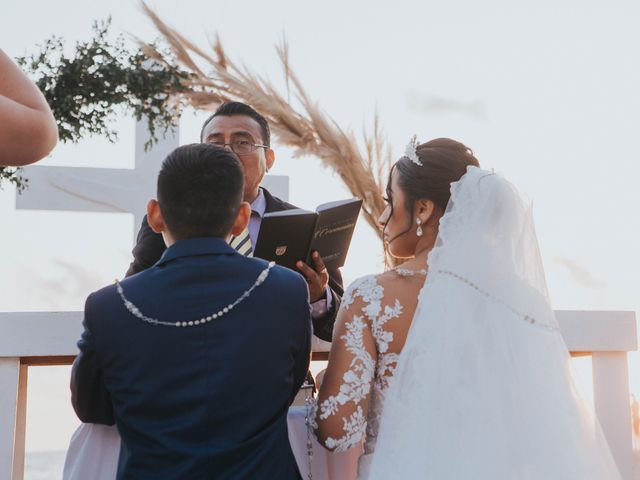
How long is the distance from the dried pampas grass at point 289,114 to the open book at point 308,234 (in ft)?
1.53

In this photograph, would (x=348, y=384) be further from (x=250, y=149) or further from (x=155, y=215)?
(x=250, y=149)

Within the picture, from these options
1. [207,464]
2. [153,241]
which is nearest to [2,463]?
[153,241]

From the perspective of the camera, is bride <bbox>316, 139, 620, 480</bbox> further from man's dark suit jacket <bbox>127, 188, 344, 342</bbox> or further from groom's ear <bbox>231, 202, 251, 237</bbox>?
man's dark suit jacket <bbox>127, 188, 344, 342</bbox>

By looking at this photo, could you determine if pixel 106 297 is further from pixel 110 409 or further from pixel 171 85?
pixel 171 85

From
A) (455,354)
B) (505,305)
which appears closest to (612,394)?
(505,305)

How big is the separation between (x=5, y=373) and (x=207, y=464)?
5.75 feet

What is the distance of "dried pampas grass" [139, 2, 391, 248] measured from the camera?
162 inches

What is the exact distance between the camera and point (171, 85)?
4.95m

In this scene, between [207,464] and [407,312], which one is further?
[407,312]

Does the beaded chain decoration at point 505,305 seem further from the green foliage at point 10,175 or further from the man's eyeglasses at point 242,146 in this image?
the green foliage at point 10,175

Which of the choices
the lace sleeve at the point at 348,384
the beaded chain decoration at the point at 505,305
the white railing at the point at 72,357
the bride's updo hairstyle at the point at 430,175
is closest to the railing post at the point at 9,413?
the white railing at the point at 72,357

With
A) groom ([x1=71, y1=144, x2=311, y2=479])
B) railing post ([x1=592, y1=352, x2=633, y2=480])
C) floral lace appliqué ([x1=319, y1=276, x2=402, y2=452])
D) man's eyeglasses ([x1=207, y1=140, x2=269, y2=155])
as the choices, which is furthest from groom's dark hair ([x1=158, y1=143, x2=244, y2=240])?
railing post ([x1=592, y1=352, x2=633, y2=480])

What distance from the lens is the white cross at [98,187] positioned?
243 inches

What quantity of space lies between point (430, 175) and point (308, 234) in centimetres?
53
